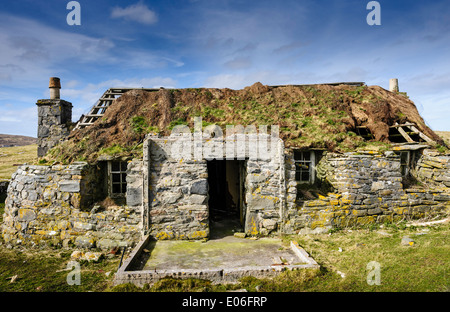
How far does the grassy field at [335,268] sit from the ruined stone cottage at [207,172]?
0.67 m

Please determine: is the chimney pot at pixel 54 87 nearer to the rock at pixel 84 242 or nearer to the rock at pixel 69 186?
the rock at pixel 69 186

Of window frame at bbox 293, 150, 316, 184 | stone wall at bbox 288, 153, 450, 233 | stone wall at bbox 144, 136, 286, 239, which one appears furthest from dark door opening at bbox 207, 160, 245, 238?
window frame at bbox 293, 150, 316, 184

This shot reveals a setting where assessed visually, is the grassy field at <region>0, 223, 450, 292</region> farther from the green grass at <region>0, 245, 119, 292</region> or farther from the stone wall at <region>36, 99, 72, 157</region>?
the stone wall at <region>36, 99, 72, 157</region>

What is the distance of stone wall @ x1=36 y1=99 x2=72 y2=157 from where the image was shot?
10.3 metres

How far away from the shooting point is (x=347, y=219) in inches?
334

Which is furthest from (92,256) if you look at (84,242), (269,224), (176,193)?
(269,224)

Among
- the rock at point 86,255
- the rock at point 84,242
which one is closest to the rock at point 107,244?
the rock at point 84,242

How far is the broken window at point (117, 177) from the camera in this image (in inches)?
357

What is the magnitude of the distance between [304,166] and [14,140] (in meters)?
57.4
